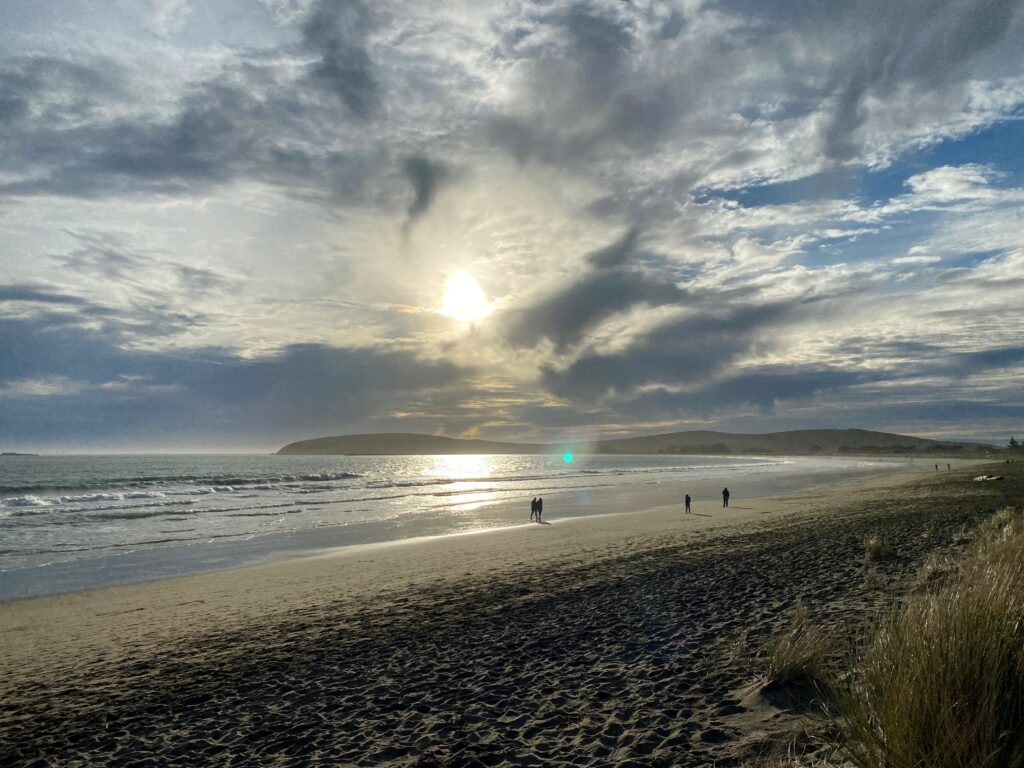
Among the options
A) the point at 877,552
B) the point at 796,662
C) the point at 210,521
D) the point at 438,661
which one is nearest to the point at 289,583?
the point at 438,661

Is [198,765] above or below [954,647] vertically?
below

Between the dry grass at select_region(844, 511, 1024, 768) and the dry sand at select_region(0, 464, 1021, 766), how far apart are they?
64.0 inches

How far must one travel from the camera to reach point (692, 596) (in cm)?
1052

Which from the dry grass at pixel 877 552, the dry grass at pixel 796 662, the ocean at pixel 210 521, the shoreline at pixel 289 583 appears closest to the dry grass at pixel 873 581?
the dry grass at pixel 877 552

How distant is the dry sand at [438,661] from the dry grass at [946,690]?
1.63 m

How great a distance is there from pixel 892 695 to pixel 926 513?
2208 cm

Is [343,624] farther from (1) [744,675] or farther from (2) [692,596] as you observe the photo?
(1) [744,675]

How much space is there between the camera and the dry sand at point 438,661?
18.5ft

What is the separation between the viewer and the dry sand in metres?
5.65

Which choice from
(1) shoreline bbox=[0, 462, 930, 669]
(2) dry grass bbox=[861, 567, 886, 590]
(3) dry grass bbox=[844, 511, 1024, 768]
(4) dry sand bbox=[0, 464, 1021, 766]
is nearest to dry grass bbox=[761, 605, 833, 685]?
(4) dry sand bbox=[0, 464, 1021, 766]

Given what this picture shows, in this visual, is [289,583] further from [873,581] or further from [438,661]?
[873,581]

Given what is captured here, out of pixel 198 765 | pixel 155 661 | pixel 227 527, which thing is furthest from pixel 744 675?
pixel 227 527

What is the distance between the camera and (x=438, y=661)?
7992 millimetres

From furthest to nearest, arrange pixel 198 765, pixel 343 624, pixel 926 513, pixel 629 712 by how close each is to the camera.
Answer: pixel 926 513
pixel 343 624
pixel 629 712
pixel 198 765
